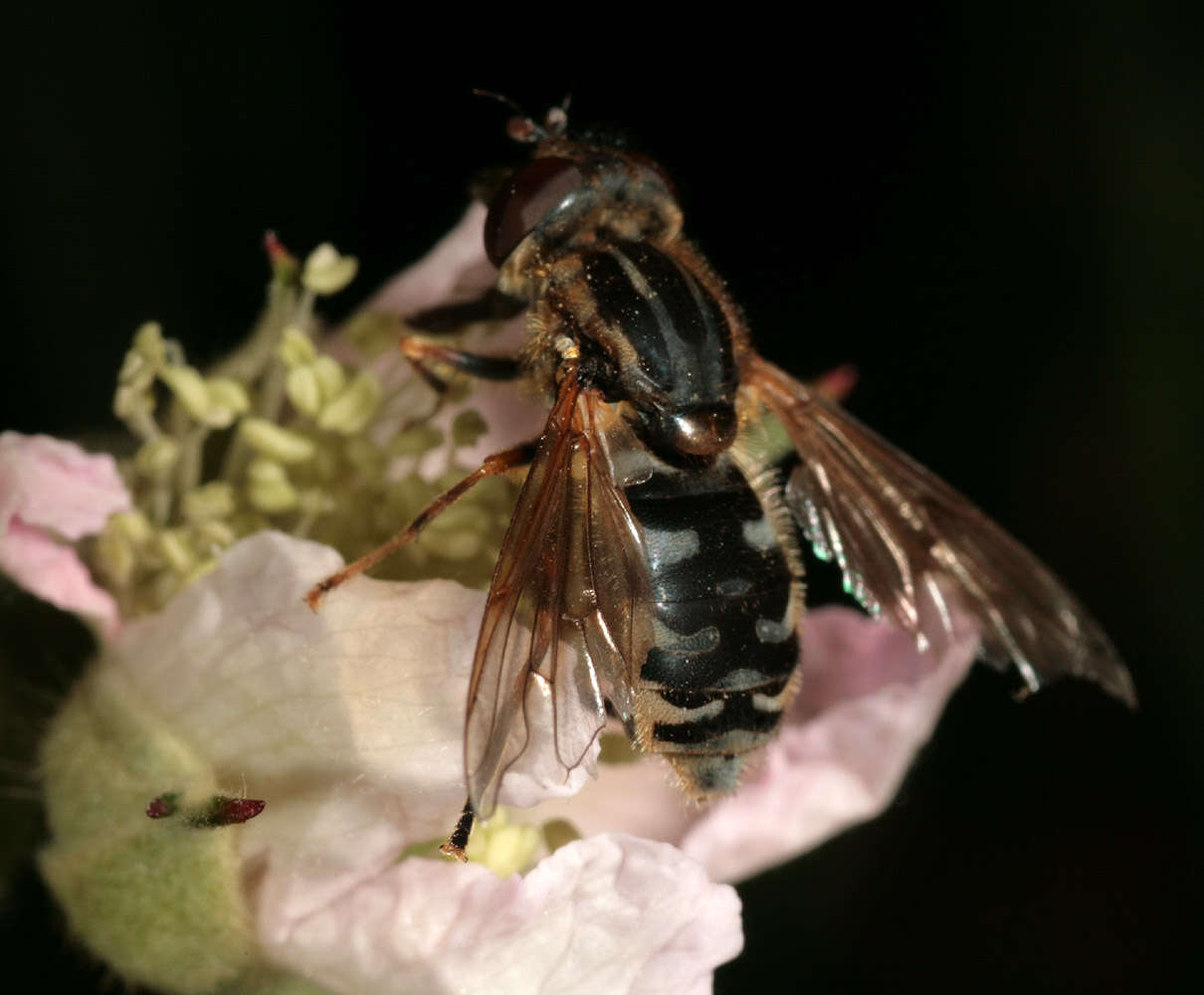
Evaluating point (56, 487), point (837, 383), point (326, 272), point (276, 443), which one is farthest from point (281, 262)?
point (837, 383)

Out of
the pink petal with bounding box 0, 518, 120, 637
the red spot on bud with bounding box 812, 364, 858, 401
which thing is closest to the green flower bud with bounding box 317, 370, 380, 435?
the pink petal with bounding box 0, 518, 120, 637

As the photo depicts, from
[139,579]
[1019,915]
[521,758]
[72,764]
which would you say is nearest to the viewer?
[521,758]

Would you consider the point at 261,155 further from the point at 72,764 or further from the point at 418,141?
the point at 72,764

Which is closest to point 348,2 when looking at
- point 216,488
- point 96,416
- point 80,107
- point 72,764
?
point 80,107

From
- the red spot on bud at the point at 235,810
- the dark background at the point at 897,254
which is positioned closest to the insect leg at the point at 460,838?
the red spot on bud at the point at 235,810

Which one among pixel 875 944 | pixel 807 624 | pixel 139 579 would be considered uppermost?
pixel 139 579
